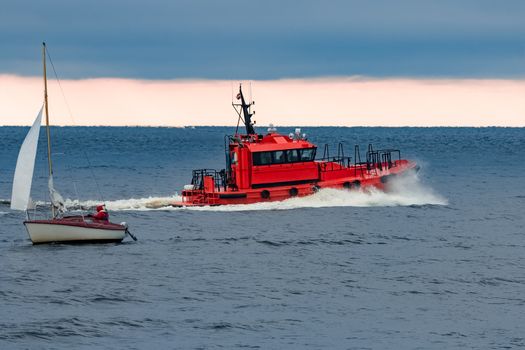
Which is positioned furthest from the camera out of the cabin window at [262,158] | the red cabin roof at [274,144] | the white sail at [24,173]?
the red cabin roof at [274,144]

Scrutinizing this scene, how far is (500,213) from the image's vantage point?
194ft

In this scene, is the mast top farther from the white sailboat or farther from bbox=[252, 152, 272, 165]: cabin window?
the white sailboat

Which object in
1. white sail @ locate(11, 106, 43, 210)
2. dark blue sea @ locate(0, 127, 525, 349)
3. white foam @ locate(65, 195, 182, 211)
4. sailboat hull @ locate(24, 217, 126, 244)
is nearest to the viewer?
dark blue sea @ locate(0, 127, 525, 349)

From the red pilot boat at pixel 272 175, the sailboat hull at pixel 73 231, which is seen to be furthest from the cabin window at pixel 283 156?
the sailboat hull at pixel 73 231

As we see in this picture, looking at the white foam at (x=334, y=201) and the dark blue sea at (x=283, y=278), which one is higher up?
the white foam at (x=334, y=201)

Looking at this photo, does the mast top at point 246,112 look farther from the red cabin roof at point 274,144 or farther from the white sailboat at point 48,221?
the white sailboat at point 48,221

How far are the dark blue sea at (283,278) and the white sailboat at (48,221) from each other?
1.58ft

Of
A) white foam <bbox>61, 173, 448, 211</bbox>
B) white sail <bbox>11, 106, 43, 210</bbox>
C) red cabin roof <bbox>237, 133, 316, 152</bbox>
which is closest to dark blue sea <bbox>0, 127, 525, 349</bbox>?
white foam <bbox>61, 173, 448, 211</bbox>

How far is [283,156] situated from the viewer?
2227 inches

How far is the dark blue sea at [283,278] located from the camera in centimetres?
2986

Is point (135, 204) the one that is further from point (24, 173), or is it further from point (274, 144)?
point (24, 173)

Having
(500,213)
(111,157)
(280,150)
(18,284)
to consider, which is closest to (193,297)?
(18,284)

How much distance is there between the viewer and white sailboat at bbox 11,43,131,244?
143ft

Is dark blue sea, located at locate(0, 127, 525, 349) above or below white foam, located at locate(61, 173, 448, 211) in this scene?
below
